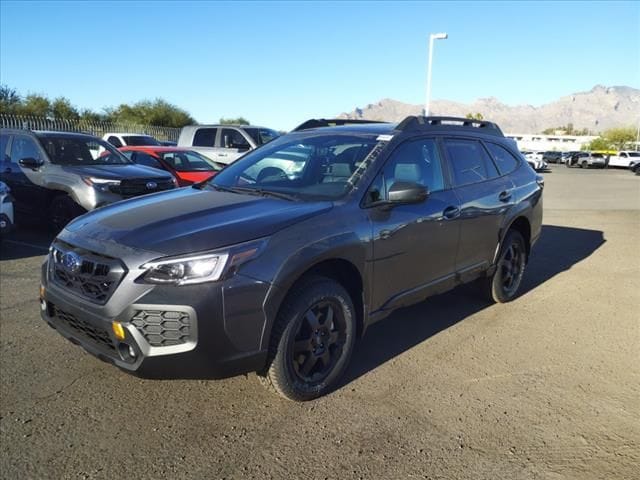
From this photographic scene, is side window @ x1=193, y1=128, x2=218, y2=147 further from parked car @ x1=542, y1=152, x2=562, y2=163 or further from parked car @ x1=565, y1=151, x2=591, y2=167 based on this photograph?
parked car @ x1=542, y1=152, x2=562, y2=163

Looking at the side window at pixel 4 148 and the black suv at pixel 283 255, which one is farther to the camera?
the side window at pixel 4 148

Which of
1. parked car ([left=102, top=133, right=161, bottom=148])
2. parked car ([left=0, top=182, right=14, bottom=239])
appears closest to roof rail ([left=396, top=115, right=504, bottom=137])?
parked car ([left=0, top=182, right=14, bottom=239])

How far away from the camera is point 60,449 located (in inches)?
107

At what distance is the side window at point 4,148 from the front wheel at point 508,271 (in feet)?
26.5

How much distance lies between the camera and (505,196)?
491 centimetres

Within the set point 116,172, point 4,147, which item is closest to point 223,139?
point 4,147

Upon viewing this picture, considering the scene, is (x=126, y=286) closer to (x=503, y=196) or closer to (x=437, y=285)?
(x=437, y=285)

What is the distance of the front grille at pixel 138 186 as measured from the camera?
756 centimetres

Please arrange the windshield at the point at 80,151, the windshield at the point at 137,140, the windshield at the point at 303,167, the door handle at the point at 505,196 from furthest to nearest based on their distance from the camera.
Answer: the windshield at the point at 137,140, the windshield at the point at 80,151, the door handle at the point at 505,196, the windshield at the point at 303,167

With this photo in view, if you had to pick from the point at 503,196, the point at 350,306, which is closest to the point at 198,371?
the point at 350,306

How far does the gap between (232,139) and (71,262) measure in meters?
11.2

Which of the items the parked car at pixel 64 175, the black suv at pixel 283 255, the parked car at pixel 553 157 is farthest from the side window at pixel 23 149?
the parked car at pixel 553 157

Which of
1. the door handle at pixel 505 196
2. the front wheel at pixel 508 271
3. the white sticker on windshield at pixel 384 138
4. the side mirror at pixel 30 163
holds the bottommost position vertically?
the front wheel at pixel 508 271

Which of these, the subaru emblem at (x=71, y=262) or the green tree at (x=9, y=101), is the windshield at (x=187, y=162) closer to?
the subaru emblem at (x=71, y=262)
